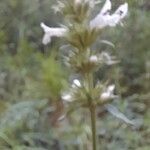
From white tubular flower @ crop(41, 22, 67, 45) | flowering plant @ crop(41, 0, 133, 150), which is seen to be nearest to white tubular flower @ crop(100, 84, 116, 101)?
flowering plant @ crop(41, 0, 133, 150)

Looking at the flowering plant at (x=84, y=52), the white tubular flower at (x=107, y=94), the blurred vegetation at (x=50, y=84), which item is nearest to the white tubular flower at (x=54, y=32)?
the flowering plant at (x=84, y=52)

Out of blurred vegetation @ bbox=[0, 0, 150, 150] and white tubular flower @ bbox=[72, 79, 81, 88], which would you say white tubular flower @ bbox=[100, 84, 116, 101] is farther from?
blurred vegetation @ bbox=[0, 0, 150, 150]

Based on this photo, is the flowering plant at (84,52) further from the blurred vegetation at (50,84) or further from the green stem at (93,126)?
the blurred vegetation at (50,84)

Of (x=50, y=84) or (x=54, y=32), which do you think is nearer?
(x=54, y=32)

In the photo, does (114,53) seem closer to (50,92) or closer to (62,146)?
(50,92)

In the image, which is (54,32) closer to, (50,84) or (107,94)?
(107,94)

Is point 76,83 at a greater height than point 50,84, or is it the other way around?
point 50,84

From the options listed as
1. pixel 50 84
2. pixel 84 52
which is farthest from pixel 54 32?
pixel 50 84
